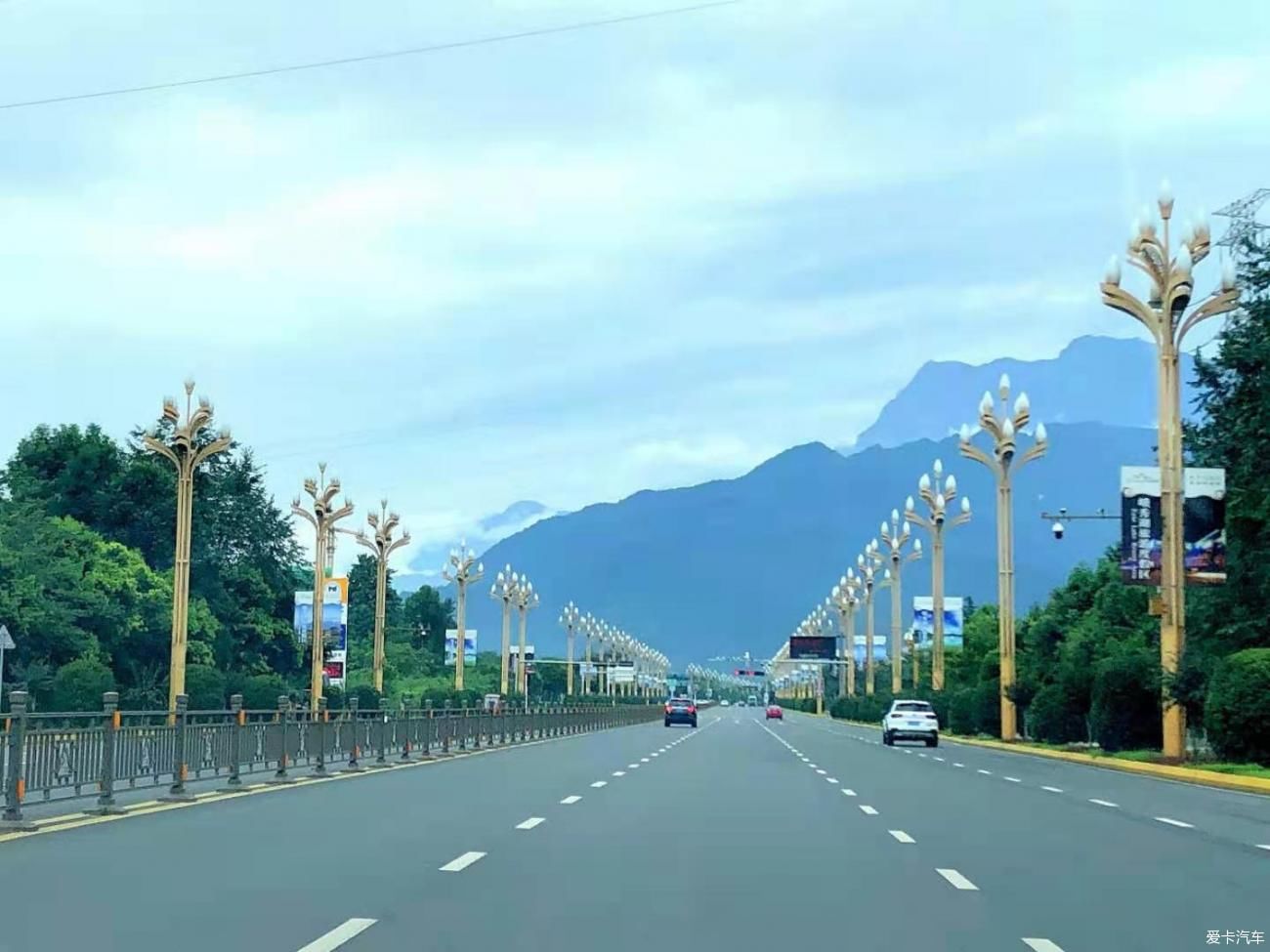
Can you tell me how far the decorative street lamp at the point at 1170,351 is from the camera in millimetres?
41562

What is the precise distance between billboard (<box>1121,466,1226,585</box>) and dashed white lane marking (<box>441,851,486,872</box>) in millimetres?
29505

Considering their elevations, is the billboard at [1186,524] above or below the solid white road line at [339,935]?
above

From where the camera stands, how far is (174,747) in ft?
86.0

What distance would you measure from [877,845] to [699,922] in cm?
655

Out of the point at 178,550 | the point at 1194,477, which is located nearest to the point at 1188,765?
the point at 1194,477

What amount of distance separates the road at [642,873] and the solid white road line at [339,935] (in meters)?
0.03

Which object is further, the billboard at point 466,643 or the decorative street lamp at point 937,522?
the billboard at point 466,643

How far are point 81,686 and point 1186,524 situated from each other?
3502 centimetres

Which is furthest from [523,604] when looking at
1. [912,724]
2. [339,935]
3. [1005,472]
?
[339,935]

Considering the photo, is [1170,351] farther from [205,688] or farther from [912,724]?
[205,688]

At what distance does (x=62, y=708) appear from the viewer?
5622cm

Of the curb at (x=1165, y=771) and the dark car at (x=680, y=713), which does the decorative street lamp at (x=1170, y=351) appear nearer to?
the curb at (x=1165, y=771)

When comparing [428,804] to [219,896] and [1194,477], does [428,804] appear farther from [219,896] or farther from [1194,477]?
[1194,477]

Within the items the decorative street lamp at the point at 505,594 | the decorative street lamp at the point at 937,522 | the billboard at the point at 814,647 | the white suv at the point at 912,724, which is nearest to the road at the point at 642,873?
the white suv at the point at 912,724
